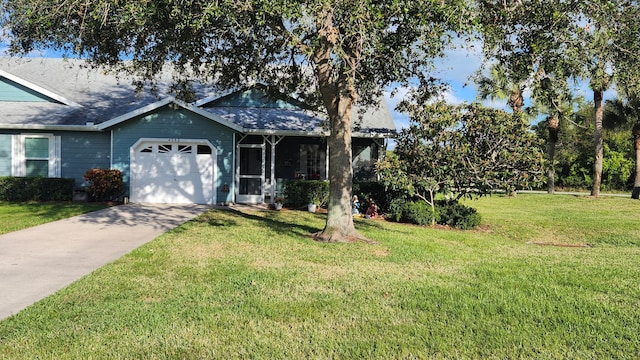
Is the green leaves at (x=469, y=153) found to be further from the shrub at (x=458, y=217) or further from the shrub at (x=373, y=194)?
the shrub at (x=373, y=194)

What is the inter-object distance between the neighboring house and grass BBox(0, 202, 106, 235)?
202 centimetres

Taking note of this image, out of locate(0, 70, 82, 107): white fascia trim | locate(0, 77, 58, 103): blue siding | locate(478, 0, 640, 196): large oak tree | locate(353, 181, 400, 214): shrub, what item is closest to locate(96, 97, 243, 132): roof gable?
locate(0, 70, 82, 107): white fascia trim

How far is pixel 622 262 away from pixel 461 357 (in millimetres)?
6265

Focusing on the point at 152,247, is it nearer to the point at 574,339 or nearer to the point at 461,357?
the point at 461,357

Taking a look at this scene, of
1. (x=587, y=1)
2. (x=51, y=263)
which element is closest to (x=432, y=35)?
(x=587, y=1)

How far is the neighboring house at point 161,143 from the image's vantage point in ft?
53.6

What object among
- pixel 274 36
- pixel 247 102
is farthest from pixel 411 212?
pixel 247 102

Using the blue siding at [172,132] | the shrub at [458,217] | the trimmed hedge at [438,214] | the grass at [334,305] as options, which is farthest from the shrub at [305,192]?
the grass at [334,305]

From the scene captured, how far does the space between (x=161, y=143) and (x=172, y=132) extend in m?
0.59

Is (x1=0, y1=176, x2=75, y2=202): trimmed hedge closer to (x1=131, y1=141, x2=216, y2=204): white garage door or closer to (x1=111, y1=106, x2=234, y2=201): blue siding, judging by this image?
(x1=111, y1=106, x2=234, y2=201): blue siding

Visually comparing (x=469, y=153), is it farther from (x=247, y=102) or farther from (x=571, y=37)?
(x=247, y=102)

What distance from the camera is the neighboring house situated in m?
16.3

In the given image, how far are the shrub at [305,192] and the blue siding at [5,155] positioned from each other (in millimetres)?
10152

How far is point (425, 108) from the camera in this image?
43.7 ft
